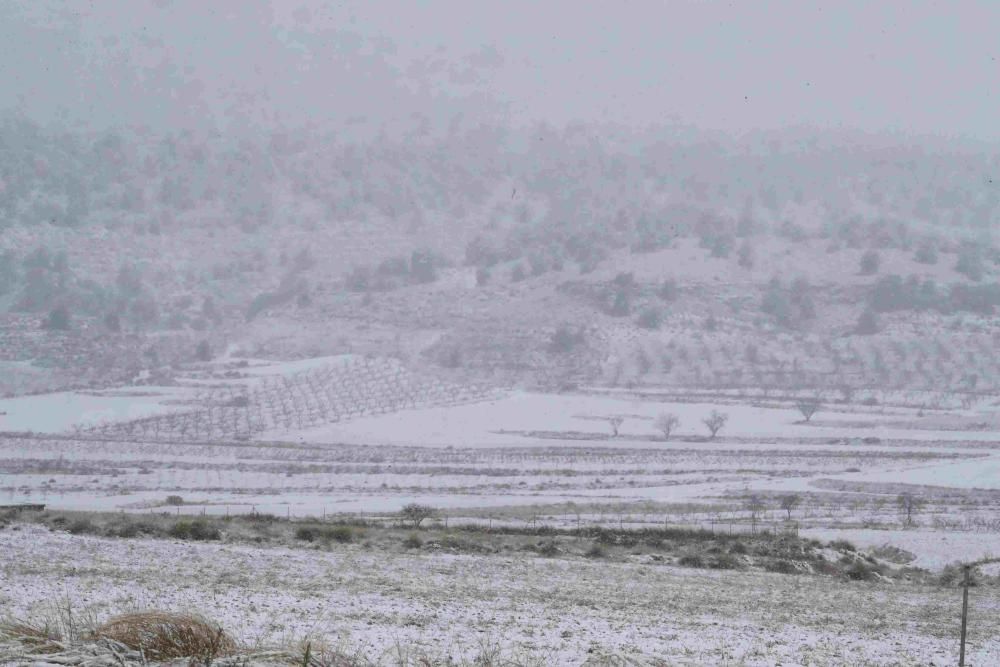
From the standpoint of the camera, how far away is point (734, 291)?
117 metres

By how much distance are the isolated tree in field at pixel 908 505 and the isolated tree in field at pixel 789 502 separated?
3.22 metres

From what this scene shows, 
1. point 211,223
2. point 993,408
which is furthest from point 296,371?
point 211,223

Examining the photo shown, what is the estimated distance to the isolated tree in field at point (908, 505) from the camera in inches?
1261

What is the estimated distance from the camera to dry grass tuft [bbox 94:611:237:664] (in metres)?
6.61

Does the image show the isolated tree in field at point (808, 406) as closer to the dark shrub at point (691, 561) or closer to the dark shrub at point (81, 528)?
the dark shrub at point (691, 561)

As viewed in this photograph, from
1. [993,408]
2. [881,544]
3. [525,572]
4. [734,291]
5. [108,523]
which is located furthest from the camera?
[734,291]

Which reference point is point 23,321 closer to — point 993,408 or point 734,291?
point 734,291

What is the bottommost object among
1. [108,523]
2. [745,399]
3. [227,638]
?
[745,399]

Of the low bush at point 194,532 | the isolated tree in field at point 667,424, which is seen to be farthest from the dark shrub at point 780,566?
the isolated tree in field at point 667,424

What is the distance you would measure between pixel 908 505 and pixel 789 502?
3.65m

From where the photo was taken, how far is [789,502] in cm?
3428

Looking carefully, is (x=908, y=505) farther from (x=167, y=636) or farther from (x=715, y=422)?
(x=167, y=636)

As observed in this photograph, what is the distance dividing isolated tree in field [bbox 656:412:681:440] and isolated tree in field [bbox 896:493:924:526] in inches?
813

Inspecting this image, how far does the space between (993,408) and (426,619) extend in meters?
70.0
